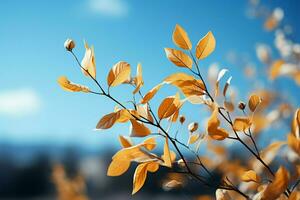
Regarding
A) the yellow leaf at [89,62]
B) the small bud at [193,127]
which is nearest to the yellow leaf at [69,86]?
the yellow leaf at [89,62]

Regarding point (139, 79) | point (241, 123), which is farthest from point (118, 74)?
point (241, 123)

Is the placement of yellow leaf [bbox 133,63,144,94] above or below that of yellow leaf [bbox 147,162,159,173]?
above

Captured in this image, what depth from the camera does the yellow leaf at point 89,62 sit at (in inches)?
19.0

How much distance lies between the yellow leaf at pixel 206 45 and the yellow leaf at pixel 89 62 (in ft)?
0.39

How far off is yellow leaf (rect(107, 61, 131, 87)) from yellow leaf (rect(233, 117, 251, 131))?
130 mm

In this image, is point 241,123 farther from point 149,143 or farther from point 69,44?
point 69,44

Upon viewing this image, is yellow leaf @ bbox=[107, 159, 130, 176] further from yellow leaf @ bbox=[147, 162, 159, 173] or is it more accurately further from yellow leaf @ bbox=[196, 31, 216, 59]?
yellow leaf @ bbox=[196, 31, 216, 59]

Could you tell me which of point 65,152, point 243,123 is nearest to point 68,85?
point 243,123

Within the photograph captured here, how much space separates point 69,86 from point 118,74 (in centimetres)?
5

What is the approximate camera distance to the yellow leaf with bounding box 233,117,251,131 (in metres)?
0.50

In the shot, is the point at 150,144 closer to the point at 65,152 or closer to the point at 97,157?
the point at 65,152

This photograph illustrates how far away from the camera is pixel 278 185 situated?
39 cm

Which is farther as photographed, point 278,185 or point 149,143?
point 149,143

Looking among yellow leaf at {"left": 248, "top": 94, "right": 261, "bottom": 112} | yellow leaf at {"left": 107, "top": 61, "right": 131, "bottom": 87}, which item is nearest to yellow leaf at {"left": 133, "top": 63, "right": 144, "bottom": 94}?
yellow leaf at {"left": 107, "top": 61, "right": 131, "bottom": 87}
